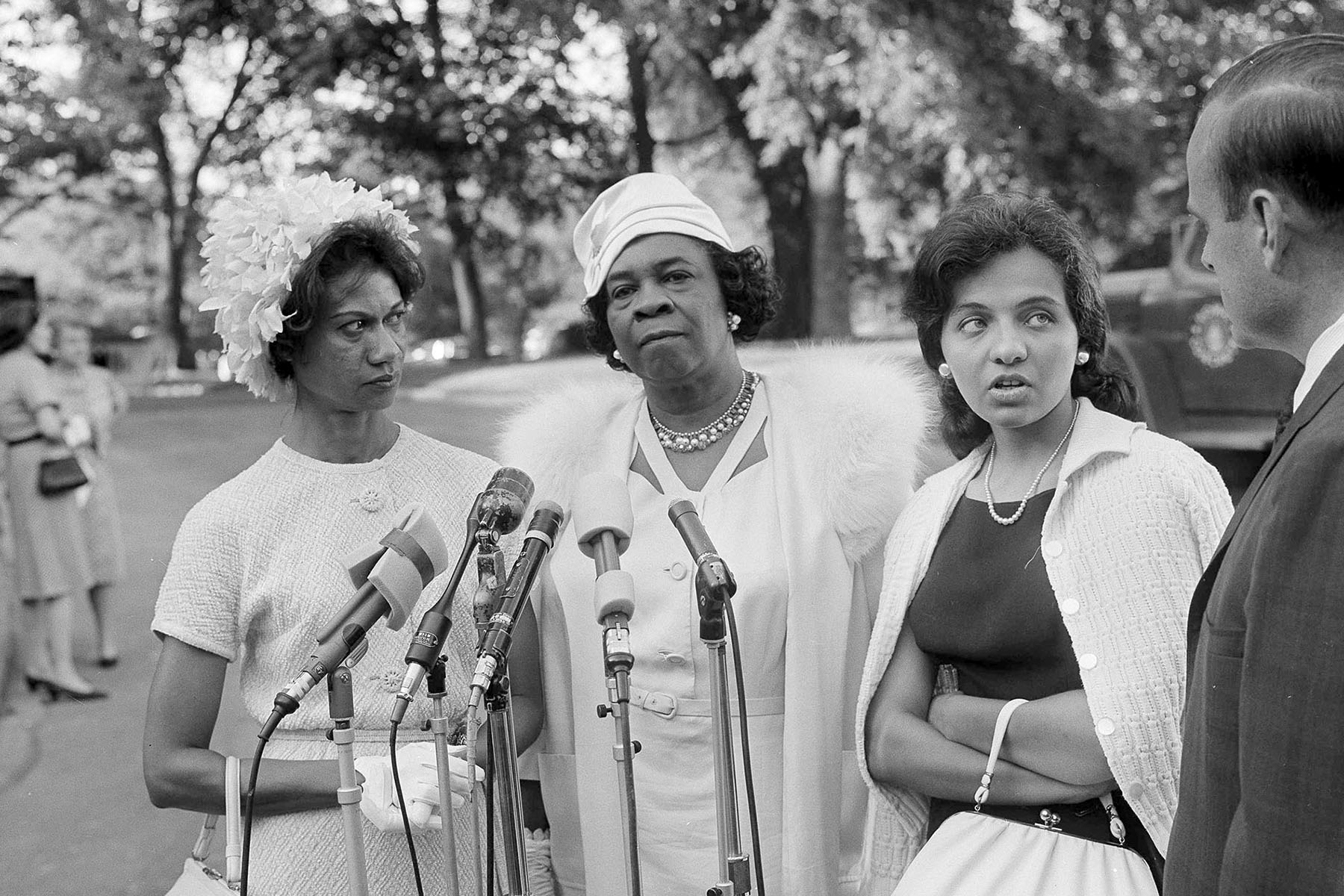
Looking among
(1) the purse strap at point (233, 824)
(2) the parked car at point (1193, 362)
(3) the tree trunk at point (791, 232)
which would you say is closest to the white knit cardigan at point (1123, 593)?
(1) the purse strap at point (233, 824)

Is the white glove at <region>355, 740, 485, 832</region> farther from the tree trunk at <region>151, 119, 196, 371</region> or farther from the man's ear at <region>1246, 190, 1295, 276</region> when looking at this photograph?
the tree trunk at <region>151, 119, 196, 371</region>

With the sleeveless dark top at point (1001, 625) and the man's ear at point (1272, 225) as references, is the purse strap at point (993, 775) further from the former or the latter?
the man's ear at point (1272, 225)

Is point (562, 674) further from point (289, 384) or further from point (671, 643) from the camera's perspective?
point (289, 384)

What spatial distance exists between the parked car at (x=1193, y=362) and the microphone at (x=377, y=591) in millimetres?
7184

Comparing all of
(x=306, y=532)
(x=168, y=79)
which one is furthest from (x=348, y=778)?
(x=168, y=79)

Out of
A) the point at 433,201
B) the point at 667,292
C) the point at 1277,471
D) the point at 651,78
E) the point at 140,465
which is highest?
the point at 651,78

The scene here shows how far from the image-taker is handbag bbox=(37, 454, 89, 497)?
7.23m

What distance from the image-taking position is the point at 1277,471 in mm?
1507

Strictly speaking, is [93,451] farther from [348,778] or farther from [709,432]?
[348,778]

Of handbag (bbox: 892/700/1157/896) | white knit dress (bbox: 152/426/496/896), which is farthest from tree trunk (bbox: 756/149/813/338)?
handbag (bbox: 892/700/1157/896)

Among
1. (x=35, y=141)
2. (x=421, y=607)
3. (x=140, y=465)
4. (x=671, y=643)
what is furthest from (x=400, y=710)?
(x=35, y=141)

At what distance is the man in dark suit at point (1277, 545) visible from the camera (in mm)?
1400

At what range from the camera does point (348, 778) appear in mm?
1965

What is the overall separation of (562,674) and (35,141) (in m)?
22.6
